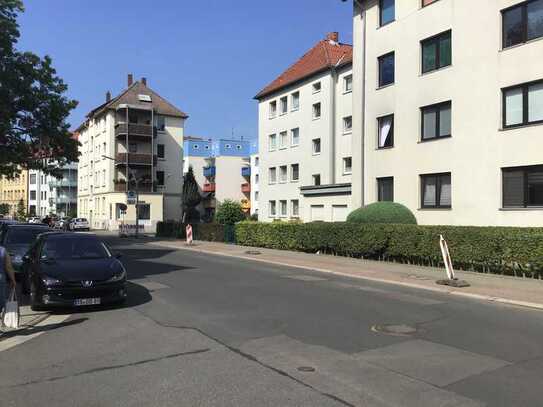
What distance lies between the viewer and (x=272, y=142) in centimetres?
4738

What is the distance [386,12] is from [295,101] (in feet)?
62.7

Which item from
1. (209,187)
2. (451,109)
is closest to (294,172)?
(451,109)

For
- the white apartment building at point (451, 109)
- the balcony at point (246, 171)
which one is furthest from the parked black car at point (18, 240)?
the balcony at point (246, 171)

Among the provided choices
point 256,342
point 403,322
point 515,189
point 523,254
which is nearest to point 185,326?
point 256,342

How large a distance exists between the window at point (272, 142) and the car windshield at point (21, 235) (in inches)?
1266

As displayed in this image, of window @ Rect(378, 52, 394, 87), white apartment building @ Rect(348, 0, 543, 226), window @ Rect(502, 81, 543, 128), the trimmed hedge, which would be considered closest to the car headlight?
the trimmed hedge

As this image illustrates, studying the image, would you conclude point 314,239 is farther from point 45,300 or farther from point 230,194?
point 230,194

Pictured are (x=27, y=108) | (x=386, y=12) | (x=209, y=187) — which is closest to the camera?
(x=386, y=12)

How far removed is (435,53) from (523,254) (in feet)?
37.3

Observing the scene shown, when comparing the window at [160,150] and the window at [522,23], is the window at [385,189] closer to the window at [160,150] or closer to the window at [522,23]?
the window at [522,23]

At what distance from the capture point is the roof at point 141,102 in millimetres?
64812

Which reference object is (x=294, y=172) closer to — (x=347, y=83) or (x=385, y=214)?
(x=347, y=83)

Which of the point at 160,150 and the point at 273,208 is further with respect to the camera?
the point at 160,150

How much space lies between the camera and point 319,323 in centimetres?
844
